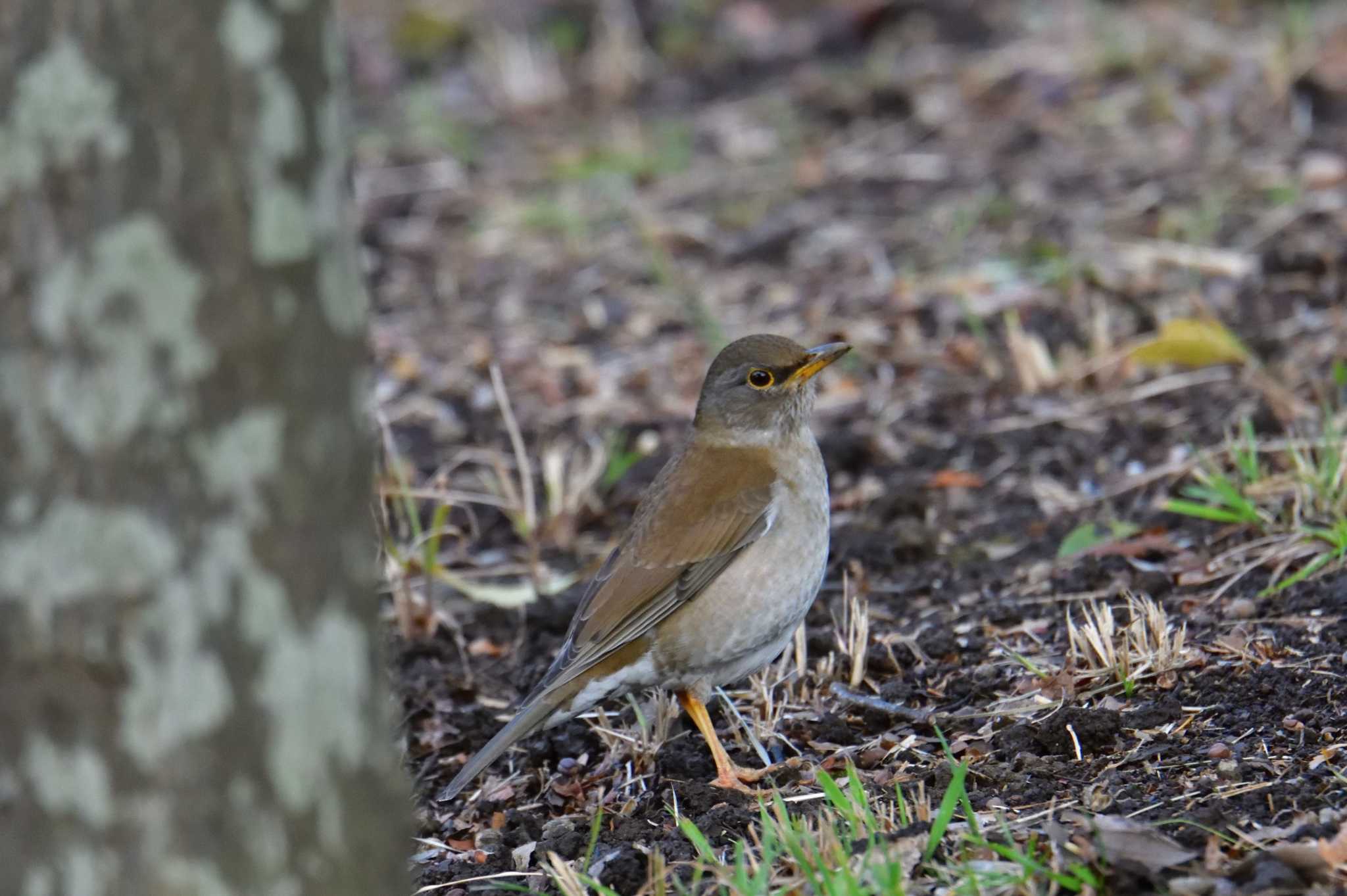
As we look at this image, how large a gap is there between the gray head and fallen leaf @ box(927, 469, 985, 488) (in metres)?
1.17

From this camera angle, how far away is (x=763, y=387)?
586 centimetres

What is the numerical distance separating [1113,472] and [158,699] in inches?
191

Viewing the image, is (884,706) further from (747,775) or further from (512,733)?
(512,733)

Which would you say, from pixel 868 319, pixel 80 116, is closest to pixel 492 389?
pixel 868 319

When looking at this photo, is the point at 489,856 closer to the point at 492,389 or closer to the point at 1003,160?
the point at 492,389

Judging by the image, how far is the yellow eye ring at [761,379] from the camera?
5.86 metres

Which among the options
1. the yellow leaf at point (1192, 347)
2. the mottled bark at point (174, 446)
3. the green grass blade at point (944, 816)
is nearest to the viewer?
the mottled bark at point (174, 446)

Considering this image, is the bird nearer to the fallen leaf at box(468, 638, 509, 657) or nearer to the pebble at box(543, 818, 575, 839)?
the pebble at box(543, 818, 575, 839)

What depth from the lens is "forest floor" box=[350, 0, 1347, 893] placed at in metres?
4.32

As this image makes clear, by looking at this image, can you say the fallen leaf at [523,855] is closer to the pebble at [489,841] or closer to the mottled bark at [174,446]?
the pebble at [489,841]

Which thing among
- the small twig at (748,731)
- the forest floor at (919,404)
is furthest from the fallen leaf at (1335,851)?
the small twig at (748,731)

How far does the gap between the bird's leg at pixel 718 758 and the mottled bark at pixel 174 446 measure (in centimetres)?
210

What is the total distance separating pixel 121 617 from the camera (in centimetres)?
265

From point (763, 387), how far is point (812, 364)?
0.63ft
